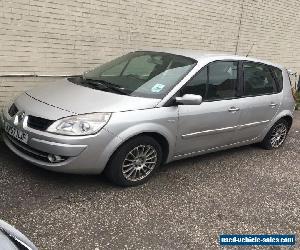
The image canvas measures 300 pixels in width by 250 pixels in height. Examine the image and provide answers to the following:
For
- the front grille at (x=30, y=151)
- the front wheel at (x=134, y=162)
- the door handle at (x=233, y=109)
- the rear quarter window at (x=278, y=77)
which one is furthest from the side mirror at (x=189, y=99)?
the rear quarter window at (x=278, y=77)

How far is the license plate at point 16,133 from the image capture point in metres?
4.00

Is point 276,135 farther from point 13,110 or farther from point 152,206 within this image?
point 13,110

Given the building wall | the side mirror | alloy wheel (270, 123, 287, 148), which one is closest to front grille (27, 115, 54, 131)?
the side mirror

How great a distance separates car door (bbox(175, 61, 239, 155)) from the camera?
15.2 feet

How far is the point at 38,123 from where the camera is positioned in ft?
13.1

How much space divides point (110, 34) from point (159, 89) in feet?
8.80

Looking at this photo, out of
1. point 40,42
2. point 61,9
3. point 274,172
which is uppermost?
point 61,9

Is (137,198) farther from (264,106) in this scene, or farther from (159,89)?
(264,106)

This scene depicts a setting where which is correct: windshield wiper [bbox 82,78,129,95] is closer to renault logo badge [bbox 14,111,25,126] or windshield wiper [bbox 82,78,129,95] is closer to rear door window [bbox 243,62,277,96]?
renault logo badge [bbox 14,111,25,126]

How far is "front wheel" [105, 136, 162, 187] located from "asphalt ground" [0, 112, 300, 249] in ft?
0.40

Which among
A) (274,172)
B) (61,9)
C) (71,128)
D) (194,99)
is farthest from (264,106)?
(61,9)

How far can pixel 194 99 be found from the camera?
444cm

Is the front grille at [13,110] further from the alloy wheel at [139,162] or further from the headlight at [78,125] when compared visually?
the alloy wheel at [139,162]

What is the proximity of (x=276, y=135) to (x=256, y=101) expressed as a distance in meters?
1.08
